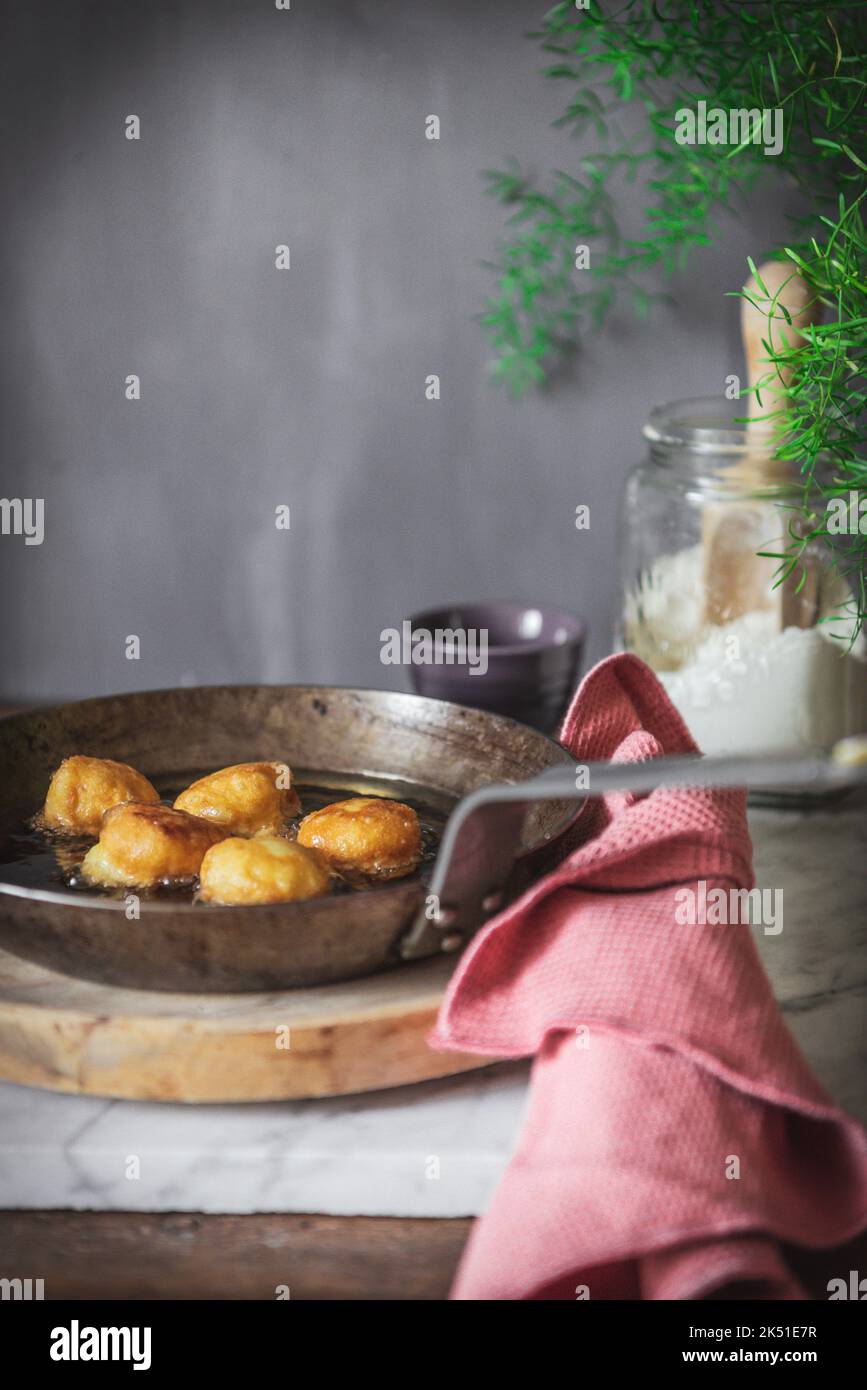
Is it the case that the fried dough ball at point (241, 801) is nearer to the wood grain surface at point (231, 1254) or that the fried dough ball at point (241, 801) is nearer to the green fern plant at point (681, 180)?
the wood grain surface at point (231, 1254)

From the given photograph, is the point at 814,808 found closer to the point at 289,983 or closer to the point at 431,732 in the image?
the point at 431,732

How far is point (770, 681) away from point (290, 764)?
48cm

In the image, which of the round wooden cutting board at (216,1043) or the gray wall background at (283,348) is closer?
the round wooden cutting board at (216,1043)

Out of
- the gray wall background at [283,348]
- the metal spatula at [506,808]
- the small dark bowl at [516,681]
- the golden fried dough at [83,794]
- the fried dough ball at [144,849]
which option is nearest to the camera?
the metal spatula at [506,808]

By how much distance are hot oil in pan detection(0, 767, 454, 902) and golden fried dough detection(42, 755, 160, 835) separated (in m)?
0.01

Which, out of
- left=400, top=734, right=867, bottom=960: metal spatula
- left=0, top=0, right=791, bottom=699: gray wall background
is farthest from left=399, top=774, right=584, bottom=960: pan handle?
left=0, top=0, right=791, bottom=699: gray wall background

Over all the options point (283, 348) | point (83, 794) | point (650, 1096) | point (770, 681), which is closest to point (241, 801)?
point (83, 794)

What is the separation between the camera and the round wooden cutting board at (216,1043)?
2.54ft

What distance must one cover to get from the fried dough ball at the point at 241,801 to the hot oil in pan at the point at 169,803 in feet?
0.07

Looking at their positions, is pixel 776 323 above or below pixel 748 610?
above

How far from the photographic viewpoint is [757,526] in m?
1.32

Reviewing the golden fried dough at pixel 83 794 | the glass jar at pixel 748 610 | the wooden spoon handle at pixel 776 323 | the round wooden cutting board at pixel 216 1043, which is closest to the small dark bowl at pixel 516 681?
the glass jar at pixel 748 610

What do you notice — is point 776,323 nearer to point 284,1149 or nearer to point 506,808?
point 506,808
